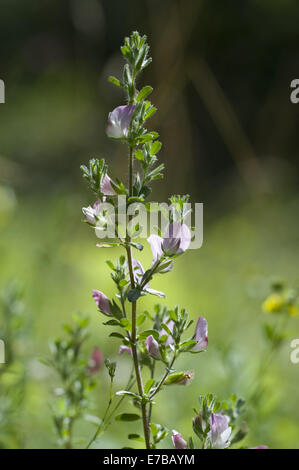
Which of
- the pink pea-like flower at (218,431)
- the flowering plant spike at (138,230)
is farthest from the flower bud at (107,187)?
the pink pea-like flower at (218,431)

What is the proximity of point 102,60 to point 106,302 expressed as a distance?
142 inches

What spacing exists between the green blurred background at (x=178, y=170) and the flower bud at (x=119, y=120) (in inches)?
18.3

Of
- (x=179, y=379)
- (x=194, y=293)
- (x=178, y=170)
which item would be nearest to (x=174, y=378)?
(x=179, y=379)

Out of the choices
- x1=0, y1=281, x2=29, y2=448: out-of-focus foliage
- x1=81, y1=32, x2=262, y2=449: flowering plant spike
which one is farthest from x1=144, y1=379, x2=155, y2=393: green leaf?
x1=0, y1=281, x2=29, y2=448: out-of-focus foliage

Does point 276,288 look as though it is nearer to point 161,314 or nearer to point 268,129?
point 161,314

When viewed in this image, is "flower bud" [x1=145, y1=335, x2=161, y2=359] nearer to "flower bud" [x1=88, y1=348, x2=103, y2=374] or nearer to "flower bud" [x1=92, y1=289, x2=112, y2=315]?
"flower bud" [x1=92, y1=289, x2=112, y2=315]

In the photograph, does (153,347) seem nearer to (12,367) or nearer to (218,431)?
(218,431)

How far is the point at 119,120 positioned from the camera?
0.45 metres

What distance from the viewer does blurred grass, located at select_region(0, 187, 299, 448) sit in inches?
36.6

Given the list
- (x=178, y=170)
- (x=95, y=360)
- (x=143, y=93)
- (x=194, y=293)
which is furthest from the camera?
(x=178, y=170)

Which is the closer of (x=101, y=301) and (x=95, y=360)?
(x=101, y=301)

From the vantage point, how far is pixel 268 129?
3.05 meters

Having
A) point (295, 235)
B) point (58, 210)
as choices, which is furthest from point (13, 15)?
point (58, 210)

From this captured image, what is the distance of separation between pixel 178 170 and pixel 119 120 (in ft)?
6.53
